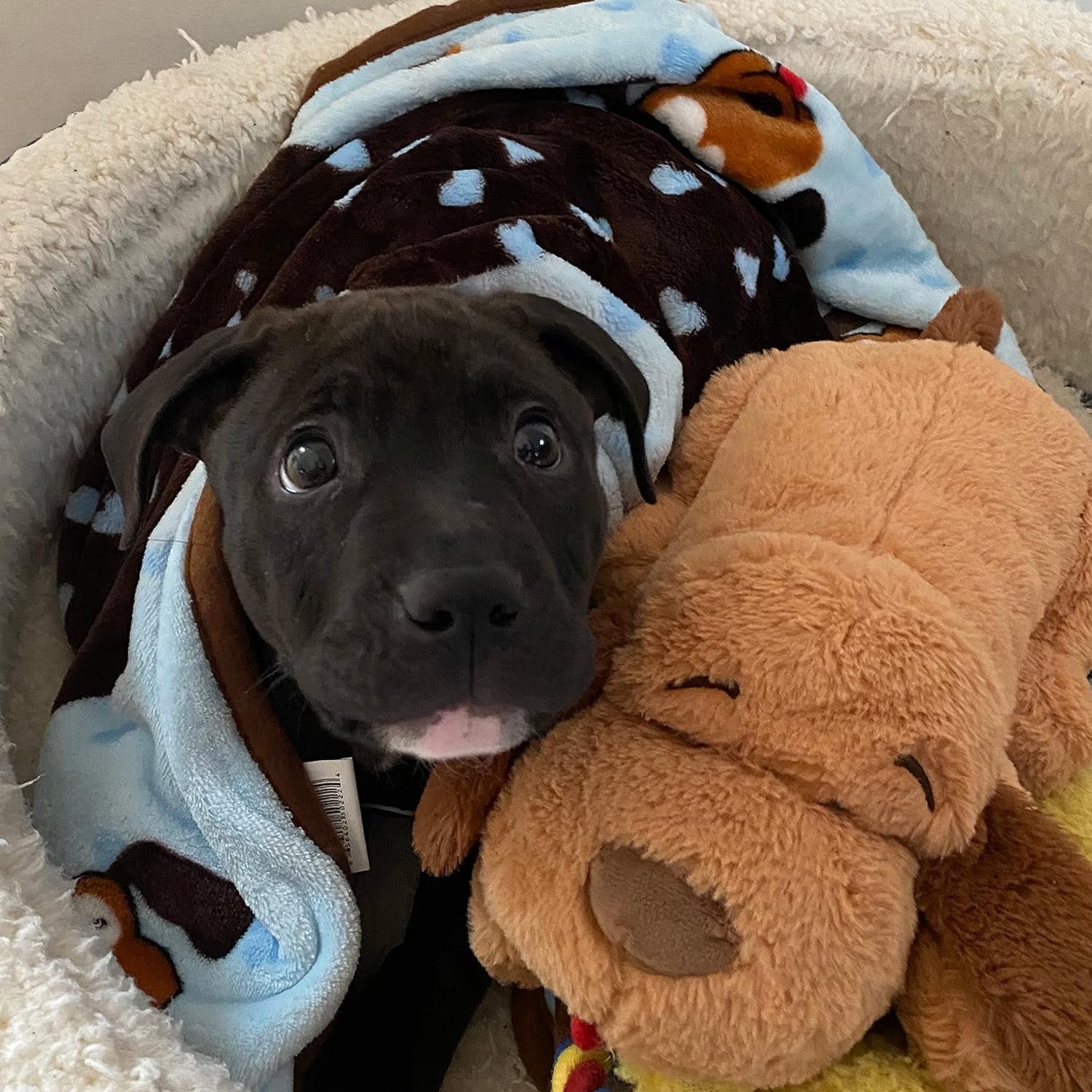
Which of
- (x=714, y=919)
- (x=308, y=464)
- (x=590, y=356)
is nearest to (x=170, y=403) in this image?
(x=308, y=464)

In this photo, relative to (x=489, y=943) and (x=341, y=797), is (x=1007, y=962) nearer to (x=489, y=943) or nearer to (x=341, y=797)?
(x=489, y=943)

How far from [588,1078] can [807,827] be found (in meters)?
0.36

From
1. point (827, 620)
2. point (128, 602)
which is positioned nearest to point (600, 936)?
point (827, 620)

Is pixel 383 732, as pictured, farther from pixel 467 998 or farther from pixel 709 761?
pixel 467 998

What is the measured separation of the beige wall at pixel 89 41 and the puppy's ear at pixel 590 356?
1139 mm

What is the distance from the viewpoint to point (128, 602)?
1312 mm

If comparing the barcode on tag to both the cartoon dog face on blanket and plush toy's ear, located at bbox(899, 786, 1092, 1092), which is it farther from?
plush toy's ear, located at bbox(899, 786, 1092, 1092)

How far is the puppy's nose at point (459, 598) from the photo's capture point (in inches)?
31.4

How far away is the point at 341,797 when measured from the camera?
1191 millimetres

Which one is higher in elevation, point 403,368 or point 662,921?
point 403,368

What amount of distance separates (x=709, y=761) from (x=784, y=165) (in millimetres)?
1117

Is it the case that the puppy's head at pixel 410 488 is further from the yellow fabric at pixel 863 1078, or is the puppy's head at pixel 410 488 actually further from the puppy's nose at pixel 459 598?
the yellow fabric at pixel 863 1078

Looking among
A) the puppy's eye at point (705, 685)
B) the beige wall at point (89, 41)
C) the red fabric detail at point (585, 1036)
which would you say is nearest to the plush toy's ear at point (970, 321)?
the puppy's eye at point (705, 685)

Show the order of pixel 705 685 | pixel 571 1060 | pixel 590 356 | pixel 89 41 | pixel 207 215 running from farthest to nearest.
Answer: pixel 89 41 → pixel 207 215 → pixel 590 356 → pixel 571 1060 → pixel 705 685
